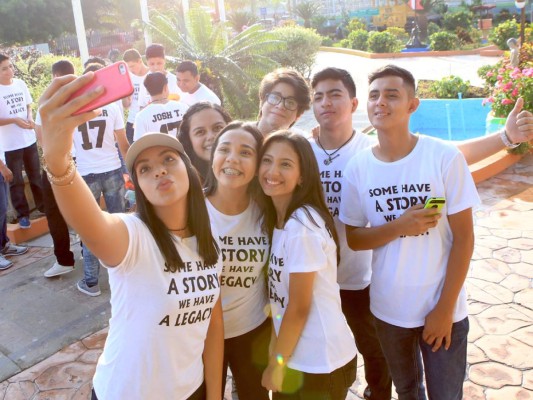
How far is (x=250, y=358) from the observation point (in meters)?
2.32

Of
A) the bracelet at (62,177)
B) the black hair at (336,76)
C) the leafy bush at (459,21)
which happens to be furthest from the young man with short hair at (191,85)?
the leafy bush at (459,21)

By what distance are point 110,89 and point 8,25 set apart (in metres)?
29.1

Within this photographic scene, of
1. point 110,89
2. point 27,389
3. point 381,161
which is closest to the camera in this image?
point 110,89

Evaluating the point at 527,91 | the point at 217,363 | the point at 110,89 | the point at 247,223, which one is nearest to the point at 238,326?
the point at 217,363

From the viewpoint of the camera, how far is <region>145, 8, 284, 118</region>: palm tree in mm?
12391

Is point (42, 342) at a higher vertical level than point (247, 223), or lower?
lower

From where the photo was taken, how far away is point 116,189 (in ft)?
15.6

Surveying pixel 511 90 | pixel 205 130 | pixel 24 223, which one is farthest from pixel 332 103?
pixel 511 90

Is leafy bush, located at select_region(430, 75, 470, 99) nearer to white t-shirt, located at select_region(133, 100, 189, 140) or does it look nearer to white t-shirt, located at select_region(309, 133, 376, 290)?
white t-shirt, located at select_region(133, 100, 189, 140)

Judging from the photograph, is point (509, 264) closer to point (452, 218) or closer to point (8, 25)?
point (452, 218)

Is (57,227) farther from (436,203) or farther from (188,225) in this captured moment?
(436,203)

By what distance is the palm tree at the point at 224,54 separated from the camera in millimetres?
12391

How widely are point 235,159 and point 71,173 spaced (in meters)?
0.88

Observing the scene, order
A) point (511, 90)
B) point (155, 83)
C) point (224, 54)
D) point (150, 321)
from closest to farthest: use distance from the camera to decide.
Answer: point (150, 321) → point (155, 83) → point (511, 90) → point (224, 54)
